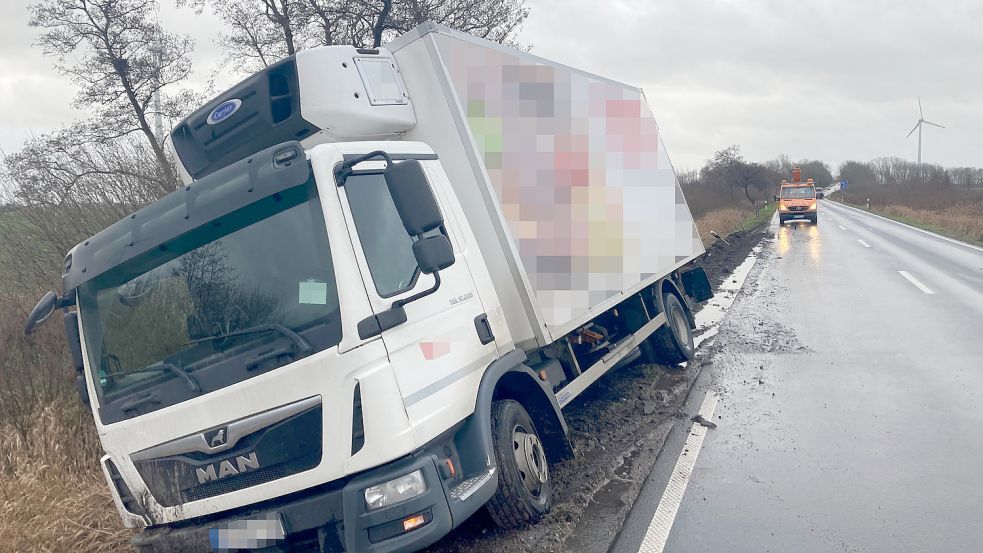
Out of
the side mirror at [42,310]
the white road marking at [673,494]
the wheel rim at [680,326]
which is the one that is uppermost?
the side mirror at [42,310]

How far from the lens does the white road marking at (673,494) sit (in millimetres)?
4148

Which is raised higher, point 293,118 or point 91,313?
point 293,118

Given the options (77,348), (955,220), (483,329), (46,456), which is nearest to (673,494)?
(483,329)

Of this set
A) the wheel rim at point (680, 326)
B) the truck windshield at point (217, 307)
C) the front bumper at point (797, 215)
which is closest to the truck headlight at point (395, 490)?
the truck windshield at point (217, 307)

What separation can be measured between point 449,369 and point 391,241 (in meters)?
0.72

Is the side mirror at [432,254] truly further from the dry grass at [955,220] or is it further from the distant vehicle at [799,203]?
the distant vehicle at [799,203]

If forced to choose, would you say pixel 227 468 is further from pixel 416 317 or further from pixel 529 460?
pixel 529 460

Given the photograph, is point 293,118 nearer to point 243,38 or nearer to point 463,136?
point 463,136

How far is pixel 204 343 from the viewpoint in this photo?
3582mm

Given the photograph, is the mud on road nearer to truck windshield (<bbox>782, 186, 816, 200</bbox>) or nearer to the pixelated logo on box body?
the pixelated logo on box body

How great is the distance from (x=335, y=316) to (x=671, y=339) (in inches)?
214

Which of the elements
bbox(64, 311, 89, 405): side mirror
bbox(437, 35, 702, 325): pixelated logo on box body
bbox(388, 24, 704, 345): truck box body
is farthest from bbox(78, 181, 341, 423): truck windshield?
bbox(437, 35, 702, 325): pixelated logo on box body

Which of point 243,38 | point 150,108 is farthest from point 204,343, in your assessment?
point 243,38

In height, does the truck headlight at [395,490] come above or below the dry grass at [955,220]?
above
